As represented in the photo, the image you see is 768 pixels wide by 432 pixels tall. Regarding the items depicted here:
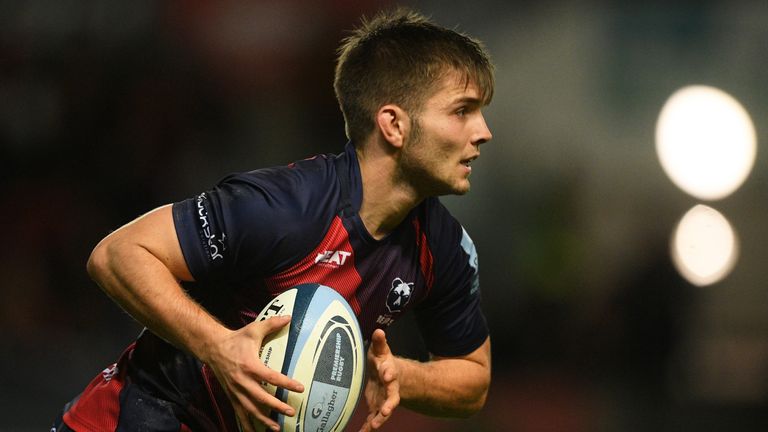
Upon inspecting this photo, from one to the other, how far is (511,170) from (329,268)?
3690mm

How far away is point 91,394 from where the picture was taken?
258 centimetres

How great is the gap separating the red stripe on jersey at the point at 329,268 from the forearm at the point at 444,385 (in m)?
0.26

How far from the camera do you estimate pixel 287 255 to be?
244 cm

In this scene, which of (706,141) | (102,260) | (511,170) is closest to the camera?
(102,260)

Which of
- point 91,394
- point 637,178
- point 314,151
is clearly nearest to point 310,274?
point 91,394

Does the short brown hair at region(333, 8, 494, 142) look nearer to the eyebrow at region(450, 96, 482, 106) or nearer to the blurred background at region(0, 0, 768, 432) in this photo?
Result: the eyebrow at region(450, 96, 482, 106)

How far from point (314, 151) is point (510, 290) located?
55.0 inches

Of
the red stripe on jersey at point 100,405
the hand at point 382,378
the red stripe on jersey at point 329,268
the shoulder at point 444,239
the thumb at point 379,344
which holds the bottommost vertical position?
the red stripe on jersey at point 100,405

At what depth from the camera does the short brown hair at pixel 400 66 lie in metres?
2.65

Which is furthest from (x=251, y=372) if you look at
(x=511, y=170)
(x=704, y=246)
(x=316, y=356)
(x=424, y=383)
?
(x=704, y=246)

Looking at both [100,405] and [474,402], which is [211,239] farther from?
[474,402]

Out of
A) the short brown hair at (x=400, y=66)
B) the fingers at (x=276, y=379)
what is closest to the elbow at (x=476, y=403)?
the short brown hair at (x=400, y=66)

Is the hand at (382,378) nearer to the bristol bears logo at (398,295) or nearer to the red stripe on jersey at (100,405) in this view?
the bristol bears logo at (398,295)

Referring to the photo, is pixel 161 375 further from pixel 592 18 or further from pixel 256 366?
pixel 592 18
